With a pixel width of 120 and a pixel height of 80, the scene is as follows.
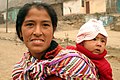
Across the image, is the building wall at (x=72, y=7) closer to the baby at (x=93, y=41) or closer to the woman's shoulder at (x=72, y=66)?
the baby at (x=93, y=41)

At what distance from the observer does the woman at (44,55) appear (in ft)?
5.12

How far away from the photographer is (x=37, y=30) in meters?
1.69

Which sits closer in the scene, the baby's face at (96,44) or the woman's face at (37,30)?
the woman's face at (37,30)

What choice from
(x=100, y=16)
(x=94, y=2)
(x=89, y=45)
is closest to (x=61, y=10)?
(x=94, y=2)

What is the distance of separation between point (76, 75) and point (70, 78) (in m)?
0.04

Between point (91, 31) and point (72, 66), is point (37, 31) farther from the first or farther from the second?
point (91, 31)

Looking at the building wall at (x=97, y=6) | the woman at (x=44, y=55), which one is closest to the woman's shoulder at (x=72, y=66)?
the woman at (x=44, y=55)

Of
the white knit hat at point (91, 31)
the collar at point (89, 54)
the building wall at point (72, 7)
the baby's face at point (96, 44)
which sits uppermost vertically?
the building wall at point (72, 7)

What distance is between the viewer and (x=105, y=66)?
2.05 meters

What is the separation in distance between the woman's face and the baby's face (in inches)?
22.9

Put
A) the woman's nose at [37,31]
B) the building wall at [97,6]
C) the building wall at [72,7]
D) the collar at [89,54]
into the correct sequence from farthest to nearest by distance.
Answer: the building wall at [72,7], the building wall at [97,6], the collar at [89,54], the woman's nose at [37,31]

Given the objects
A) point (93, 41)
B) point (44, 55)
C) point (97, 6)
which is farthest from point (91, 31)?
point (97, 6)

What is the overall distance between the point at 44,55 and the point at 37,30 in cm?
16

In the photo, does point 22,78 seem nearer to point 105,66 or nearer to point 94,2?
point 105,66
